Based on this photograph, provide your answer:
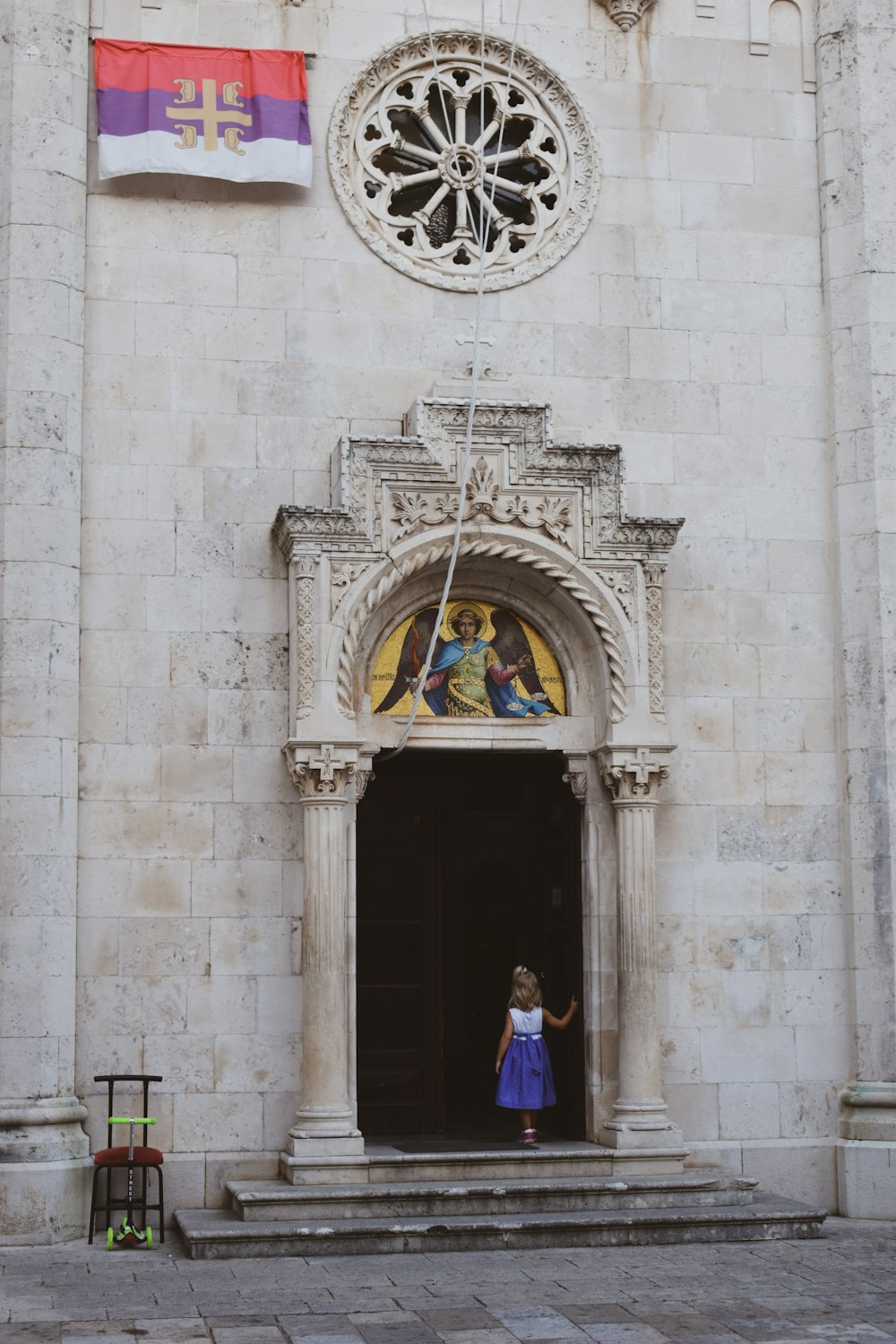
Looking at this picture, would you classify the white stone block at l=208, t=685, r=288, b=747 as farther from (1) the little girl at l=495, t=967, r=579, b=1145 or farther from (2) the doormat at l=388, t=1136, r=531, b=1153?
(2) the doormat at l=388, t=1136, r=531, b=1153

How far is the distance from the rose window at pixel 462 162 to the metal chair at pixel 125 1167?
6.70 meters

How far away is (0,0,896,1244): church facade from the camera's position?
1320 centimetres

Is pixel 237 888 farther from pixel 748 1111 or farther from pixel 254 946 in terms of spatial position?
pixel 748 1111

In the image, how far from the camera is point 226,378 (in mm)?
13969

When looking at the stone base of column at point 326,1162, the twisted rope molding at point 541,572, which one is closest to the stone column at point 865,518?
the twisted rope molding at point 541,572

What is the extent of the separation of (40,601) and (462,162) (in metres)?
5.07

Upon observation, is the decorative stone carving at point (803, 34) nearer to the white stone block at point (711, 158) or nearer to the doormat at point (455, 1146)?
the white stone block at point (711, 158)

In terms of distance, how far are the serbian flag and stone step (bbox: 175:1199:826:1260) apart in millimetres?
7874

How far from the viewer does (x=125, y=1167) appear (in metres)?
12.6

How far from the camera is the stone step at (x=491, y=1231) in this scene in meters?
11.8

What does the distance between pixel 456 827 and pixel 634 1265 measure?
253 inches

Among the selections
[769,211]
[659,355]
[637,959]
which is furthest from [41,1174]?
[769,211]

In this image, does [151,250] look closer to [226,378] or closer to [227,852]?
[226,378]

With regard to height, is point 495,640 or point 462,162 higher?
point 462,162
